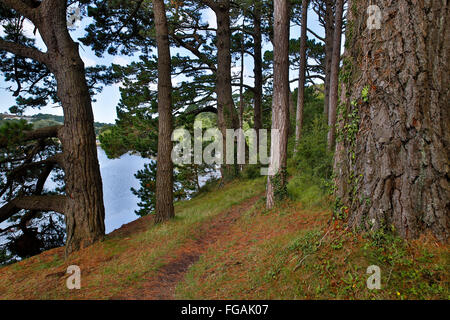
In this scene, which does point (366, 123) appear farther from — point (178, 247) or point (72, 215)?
point (72, 215)

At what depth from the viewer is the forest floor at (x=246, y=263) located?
8.69 feet

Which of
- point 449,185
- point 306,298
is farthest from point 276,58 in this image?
point 306,298

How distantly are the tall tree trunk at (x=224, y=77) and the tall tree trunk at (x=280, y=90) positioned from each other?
5827 millimetres

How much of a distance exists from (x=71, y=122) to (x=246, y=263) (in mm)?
5258

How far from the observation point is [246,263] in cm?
432

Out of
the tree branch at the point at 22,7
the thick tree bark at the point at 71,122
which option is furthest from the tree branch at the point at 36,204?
the tree branch at the point at 22,7

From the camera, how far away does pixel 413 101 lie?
2844mm

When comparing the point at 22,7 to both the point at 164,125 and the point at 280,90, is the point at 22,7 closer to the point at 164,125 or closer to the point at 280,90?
the point at 164,125

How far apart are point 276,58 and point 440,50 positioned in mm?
4587

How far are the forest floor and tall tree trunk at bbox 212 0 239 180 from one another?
18.7ft

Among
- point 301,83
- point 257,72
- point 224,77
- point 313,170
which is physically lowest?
point 313,170

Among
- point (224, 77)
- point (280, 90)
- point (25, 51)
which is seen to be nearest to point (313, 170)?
point (280, 90)

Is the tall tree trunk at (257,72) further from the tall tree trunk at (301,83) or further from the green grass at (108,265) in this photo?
the green grass at (108,265)

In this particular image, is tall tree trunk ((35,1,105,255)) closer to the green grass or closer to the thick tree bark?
the thick tree bark
